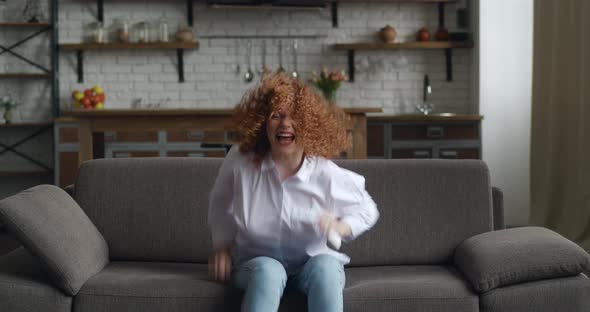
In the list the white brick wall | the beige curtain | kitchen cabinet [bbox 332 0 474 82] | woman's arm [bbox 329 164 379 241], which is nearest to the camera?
woman's arm [bbox 329 164 379 241]

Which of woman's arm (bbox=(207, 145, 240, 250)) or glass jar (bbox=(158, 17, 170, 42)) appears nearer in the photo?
woman's arm (bbox=(207, 145, 240, 250))

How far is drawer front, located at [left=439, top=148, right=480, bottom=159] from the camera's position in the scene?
603 centimetres

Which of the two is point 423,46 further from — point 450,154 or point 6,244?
point 6,244

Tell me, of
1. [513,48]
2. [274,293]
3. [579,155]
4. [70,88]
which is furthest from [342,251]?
[70,88]

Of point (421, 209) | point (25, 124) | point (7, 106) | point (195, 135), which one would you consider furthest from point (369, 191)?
point (7, 106)

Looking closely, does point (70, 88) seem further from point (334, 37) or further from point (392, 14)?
point (392, 14)

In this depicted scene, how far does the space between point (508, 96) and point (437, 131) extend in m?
0.72

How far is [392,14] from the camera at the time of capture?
21.9ft

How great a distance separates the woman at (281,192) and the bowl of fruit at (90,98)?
429cm

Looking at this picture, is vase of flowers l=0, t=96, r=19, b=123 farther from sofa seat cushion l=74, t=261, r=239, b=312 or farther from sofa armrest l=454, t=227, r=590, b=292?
sofa armrest l=454, t=227, r=590, b=292

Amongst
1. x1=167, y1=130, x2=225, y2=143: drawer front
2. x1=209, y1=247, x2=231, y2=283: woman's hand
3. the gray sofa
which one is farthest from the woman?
x1=167, y1=130, x2=225, y2=143: drawer front

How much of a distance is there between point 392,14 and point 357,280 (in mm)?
4631

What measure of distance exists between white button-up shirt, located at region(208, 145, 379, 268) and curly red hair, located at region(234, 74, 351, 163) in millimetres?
46

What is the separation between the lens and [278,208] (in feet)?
7.22
